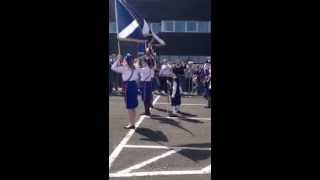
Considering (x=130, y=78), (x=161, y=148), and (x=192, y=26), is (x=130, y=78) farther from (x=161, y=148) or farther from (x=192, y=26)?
(x=192, y=26)

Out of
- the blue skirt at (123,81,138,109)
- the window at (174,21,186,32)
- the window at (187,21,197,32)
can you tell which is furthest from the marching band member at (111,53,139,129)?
the window at (187,21,197,32)

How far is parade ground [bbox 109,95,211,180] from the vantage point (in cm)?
666

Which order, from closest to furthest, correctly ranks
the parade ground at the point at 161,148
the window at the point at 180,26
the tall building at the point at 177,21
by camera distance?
the parade ground at the point at 161,148, the tall building at the point at 177,21, the window at the point at 180,26

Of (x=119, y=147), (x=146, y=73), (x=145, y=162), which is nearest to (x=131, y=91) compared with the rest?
(x=119, y=147)

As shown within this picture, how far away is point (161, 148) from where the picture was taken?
337 inches

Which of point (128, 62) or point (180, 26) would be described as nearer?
point (128, 62)

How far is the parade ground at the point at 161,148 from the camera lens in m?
6.66

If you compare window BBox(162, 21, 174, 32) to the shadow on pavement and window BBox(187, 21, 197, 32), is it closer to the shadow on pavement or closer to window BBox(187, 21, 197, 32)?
window BBox(187, 21, 197, 32)

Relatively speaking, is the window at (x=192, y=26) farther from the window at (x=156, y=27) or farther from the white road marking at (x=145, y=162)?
the white road marking at (x=145, y=162)

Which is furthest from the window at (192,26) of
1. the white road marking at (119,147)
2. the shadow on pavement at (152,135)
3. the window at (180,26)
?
the shadow on pavement at (152,135)
